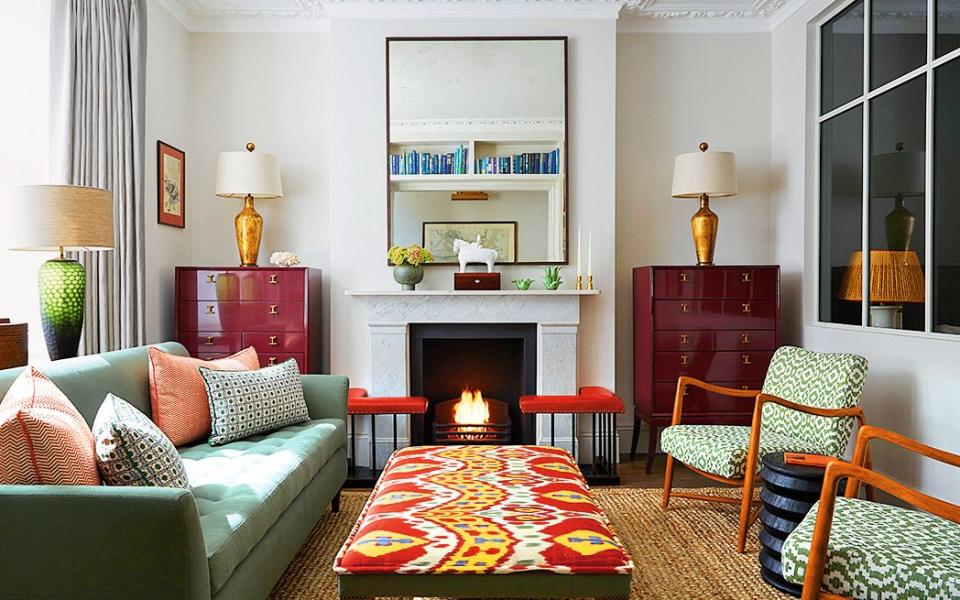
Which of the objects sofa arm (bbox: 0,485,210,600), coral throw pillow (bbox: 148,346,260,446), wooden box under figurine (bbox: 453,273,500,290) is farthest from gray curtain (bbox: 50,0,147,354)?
sofa arm (bbox: 0,485,210,600)

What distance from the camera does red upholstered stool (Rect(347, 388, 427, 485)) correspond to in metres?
4.03

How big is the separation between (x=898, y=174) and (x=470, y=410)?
112 inches

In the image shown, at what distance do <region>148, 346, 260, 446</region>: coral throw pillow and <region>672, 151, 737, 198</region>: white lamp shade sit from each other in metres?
3.03

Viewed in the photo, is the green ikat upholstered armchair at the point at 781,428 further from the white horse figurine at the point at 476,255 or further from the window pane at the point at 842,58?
the window pane at the point at 842,58

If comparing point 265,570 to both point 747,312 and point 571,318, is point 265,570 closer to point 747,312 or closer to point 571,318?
point 571,318

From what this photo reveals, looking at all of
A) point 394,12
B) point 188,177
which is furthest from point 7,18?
point 394,12

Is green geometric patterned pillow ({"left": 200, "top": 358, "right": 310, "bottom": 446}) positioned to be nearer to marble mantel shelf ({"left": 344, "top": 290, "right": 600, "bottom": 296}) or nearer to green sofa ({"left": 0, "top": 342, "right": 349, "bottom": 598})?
green sofa ({"left": 0, "top": 342, "right": 349, "bottom": 598})

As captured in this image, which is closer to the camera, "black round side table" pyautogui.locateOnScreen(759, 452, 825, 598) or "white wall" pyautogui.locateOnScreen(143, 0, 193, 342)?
"black round side table" pyautogui.locateOnScreen(759, 452, 825, 598)

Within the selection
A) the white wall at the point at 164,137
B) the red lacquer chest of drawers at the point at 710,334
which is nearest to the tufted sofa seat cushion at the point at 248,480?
the white wall at the point at 164,137

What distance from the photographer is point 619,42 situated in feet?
15.8

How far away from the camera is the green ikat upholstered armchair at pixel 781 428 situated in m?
2.94

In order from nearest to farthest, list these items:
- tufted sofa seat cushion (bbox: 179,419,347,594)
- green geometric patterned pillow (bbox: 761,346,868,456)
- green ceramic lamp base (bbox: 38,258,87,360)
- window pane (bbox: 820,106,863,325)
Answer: tufted sofa seat cushion (bbox: 179,419,347,594) < green ceramic lamp base (bbox: 38,258,87,360) < green geometric patterned pillow (bbox: 761,346,868,456) < window pane (bbox: 820,106,863,325)

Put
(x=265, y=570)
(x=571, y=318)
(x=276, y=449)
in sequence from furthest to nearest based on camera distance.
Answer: (x=571, y=318) → (x=276, y=449) → (x=265, y=570)

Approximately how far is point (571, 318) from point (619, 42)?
1952 mm
